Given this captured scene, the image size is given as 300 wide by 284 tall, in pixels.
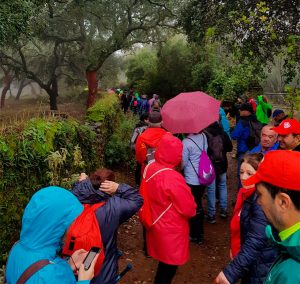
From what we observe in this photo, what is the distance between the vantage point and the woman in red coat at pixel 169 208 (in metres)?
3.46

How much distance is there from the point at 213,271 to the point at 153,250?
4.93 feet

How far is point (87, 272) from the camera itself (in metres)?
2.01

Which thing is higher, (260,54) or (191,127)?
(260,54)

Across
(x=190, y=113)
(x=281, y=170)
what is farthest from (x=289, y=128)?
(x=281, y=170)

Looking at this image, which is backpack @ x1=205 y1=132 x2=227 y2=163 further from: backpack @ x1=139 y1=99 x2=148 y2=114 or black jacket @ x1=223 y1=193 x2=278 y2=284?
backpack @ x1=139 y1=99 x2=148 y2=114

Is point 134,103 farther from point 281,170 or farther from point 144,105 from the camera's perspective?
point 281,170

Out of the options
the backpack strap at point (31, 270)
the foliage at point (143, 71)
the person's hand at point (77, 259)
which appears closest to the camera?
the backpack strap at point (31, 270)

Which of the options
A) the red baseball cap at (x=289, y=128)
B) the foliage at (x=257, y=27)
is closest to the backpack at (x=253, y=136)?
the foliage at (x=257, y=27)

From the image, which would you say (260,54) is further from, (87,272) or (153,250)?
(87,272)

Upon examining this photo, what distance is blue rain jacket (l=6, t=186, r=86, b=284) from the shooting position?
194 cm

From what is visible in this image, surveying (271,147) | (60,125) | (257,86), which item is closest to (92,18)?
(257,86)

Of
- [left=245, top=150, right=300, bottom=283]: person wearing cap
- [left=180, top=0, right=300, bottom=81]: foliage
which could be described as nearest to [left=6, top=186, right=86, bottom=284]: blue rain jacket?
[left=245, top=150, right=300, bottom=283]: person wearing cap

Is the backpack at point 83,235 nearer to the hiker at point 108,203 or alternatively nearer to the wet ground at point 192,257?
the hiker at point 108,203

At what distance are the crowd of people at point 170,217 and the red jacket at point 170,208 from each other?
0.01 m
